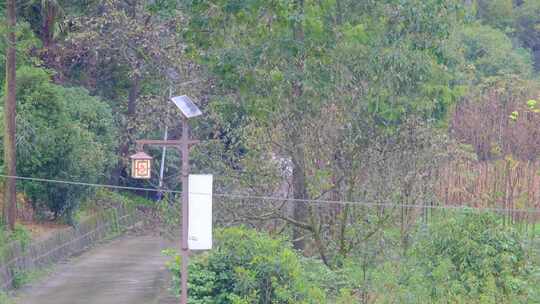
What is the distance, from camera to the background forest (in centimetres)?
1342

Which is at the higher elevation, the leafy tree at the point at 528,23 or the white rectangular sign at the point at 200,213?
the leafy tree at the point at 528,23

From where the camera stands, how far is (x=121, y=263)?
22359mm

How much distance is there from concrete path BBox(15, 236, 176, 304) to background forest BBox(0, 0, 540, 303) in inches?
71.6

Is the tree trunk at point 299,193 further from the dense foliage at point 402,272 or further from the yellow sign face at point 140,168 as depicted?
the yellow sign face at point 140,168

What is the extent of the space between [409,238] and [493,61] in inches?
1054

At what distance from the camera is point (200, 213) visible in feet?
39.1

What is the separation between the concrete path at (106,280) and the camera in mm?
16906

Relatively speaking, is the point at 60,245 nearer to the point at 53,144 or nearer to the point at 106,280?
the point at 53,144

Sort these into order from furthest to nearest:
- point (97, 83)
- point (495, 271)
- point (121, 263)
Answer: point (97, 83), point (121, 263), point (495, 271)

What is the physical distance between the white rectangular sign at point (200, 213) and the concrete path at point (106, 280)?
14.2 feet

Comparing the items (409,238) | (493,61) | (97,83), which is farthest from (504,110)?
(409,238)

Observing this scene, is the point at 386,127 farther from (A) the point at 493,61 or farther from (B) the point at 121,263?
(A) the point at 493,61

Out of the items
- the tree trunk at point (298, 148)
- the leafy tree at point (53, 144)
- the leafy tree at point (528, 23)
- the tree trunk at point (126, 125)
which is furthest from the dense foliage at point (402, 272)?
the leafy tree at point (528, 23)

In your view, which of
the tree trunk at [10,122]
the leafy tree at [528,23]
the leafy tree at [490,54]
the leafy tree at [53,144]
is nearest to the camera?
the tree trunk at [10,122]
